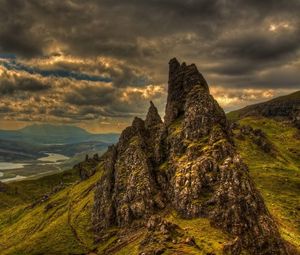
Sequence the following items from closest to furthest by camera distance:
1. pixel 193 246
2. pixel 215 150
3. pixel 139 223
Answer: pixel 193 246, pixel 215 150, pixel 139 223

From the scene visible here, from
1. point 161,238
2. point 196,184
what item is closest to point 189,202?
point 196,184

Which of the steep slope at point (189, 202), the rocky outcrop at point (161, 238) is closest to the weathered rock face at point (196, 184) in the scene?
the steep slope at point (189, 202)

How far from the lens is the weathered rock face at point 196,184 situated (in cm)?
13050

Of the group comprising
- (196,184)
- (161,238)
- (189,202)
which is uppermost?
(196,184)

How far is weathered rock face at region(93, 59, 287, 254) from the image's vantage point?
130500 millimetres

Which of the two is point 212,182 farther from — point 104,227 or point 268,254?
point 104,227

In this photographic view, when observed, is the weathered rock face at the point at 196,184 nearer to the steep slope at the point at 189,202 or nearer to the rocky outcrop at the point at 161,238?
the steep slope at the point at 189,202

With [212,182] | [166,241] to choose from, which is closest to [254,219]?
[212,182]

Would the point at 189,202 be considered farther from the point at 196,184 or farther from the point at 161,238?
the point at 161,238

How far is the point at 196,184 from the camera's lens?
151 meters

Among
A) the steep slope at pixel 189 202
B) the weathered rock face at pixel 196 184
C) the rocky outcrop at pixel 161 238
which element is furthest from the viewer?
the weathered rock face at pixel 196 184

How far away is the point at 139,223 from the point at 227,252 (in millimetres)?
59644

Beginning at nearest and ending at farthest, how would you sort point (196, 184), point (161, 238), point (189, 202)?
point (161, 238) < point (196, 184) < point (189, 202)

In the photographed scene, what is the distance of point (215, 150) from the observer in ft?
511
